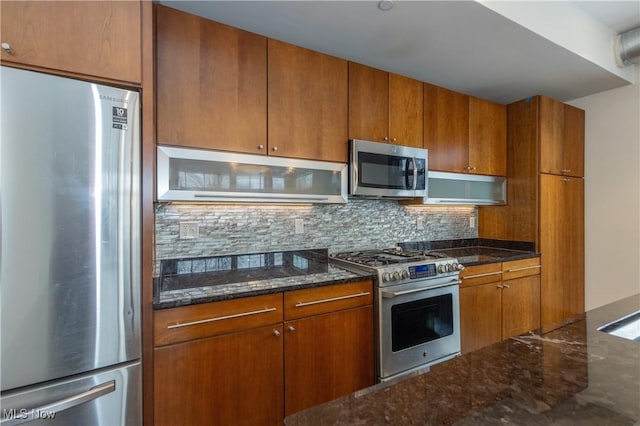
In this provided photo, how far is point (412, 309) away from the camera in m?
2.02

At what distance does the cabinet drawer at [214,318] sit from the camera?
1.36 metres

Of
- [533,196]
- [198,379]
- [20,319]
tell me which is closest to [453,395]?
→ [198,379]

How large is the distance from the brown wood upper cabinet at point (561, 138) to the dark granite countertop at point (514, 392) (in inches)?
99.6

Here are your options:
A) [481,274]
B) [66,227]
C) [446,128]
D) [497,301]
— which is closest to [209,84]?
[66,227]

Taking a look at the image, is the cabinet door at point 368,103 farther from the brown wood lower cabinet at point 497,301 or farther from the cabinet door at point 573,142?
the cabinet door at point 573,142

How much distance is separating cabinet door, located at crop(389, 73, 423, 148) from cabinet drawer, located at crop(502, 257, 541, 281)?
1.31 metres

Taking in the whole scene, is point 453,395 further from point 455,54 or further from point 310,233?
point 455,54

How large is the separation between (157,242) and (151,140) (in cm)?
78

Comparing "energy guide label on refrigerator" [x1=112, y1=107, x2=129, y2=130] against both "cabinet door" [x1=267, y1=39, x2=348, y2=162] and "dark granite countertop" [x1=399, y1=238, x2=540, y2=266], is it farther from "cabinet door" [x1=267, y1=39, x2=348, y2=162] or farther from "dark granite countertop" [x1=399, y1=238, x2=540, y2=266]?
"dark granite countertop" [x1=399, y1=238, x2=540, y2=266]

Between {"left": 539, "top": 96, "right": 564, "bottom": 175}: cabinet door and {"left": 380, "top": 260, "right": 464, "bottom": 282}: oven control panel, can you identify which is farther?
{"left": 539, "top": 96, "right": 564, "bottom": 175}: cabinet door

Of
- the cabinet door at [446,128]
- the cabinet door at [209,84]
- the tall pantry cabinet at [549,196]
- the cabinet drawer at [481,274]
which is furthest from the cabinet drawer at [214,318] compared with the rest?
the tall pantry cabinet at [549,196]

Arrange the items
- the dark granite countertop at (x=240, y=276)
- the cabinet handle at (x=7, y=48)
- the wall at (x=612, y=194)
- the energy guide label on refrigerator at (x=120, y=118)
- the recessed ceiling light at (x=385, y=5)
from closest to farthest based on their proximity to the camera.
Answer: the cabinet handle at (x=7, y=48), the energy guide label on refrigerator at (x=120, y=118), the dark granite countertop at (x=240, y=276), the recessed ceiling light at (x=385, y=5), the wall at (x=612, y=194)

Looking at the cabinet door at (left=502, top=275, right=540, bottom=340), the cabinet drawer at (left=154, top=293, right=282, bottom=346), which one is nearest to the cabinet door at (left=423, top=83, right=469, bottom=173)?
the cabinet door at (left=502, top=275, right=540, bottom=340)

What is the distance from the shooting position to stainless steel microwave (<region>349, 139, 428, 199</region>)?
2.16 metres
